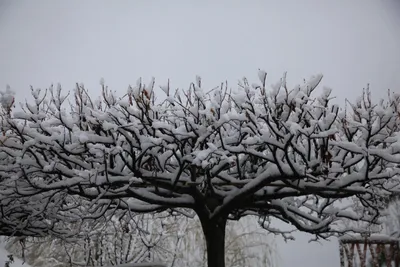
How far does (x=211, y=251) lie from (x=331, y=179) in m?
2.56

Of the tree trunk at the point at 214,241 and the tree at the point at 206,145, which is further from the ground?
the tree at the point at 206,145

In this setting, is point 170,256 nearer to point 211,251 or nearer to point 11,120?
point 211,251

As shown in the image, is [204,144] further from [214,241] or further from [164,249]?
[164,249]

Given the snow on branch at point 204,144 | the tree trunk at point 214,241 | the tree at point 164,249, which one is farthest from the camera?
the tree at point 164,249

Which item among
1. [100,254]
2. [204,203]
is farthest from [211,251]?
[100,254]

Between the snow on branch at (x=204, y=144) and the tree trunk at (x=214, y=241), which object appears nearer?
the snow on branch at (x=204, y=144)

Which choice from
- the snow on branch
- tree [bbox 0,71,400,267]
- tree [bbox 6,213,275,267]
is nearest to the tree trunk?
tree [bbox 0,71,400,267]

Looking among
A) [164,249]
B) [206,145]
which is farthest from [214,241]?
[164,249]

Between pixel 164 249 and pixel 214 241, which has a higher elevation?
pixel 214 241

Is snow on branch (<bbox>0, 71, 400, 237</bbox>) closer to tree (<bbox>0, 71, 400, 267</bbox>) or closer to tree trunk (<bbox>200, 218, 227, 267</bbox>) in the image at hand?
tree (<bbox>0, 71, 400, 267</bbox>)

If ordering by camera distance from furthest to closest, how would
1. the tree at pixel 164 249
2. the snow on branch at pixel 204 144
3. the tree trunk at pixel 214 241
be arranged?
the tree at pixel 164 249, the tree trunk at pixel 214 241, the snow on branch at pixel 204 144

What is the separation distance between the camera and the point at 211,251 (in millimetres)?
6824

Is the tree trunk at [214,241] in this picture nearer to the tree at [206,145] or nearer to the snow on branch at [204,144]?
the tree at [206,145]

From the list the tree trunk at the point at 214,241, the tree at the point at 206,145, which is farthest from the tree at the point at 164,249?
the tree at the point at 206,145
